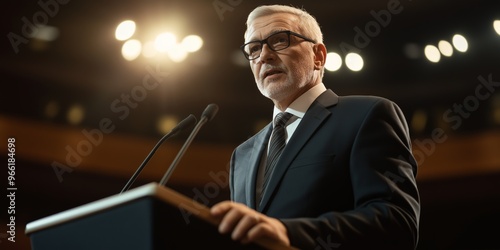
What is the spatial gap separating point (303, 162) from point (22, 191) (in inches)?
229

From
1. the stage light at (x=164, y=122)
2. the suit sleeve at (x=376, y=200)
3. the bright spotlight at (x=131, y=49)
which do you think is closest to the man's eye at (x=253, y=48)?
the suit sleeve at (x=376, y=200)

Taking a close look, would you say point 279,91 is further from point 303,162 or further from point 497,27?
point 497,27

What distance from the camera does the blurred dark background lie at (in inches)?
245

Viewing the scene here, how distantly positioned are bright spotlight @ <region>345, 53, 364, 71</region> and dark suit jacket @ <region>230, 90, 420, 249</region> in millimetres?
5232

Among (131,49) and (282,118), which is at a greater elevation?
(131,49)

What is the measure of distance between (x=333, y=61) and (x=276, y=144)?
5049 millimetres

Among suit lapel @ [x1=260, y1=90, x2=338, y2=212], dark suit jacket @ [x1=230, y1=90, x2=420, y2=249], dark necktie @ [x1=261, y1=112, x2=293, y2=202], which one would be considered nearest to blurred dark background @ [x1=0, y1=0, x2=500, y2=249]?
dark necktie @ [x1=261, y1=112, x2=293, y2=202]

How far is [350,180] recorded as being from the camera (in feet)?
5.63

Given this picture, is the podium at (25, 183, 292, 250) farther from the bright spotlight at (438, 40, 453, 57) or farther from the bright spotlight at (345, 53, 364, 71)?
the bright spotlight at (438, 40, 453, 57)

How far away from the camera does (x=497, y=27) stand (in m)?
6.63

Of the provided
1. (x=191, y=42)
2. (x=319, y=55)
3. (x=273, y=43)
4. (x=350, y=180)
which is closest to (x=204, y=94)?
(x=191, y=42)

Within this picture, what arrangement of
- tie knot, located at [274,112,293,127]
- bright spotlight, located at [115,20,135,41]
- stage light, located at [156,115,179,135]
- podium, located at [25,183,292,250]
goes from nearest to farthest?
podium, located at [25,183,292,250], tie knot, located at [274,112,293,127], bright spotlight, located at [115,20,135,41], stage light, located at [156,115,179,135]

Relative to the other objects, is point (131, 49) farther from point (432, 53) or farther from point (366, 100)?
point (366, 100)

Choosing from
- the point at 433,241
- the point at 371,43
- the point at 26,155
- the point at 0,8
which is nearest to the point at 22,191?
the point at 26,155
